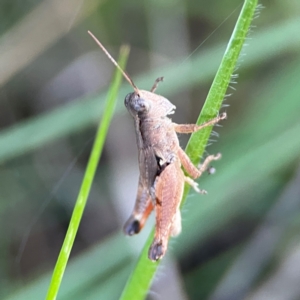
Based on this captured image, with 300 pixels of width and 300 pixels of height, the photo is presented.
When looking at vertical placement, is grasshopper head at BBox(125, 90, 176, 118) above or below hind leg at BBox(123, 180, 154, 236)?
above

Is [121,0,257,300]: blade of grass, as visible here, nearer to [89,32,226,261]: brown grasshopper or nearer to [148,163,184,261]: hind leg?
[148,163,184,261]: hind leg

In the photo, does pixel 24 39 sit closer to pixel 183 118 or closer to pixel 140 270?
pixel 183 118

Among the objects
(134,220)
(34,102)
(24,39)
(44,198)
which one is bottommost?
(134,220)

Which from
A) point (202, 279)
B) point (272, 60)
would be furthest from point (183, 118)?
point (202, 279)

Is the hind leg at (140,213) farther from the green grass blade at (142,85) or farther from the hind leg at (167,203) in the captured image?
the green grass blade at (142,85)

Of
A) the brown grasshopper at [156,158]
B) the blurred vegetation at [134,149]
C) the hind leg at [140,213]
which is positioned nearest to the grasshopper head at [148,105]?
the brown grasshopper at [156,158]

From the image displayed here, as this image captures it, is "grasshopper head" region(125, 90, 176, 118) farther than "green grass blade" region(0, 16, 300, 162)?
No

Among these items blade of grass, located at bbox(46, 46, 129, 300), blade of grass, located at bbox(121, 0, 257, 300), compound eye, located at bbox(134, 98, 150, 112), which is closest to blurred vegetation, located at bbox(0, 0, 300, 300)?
compound eye, located at bbox(134, 98, 150, 112)
